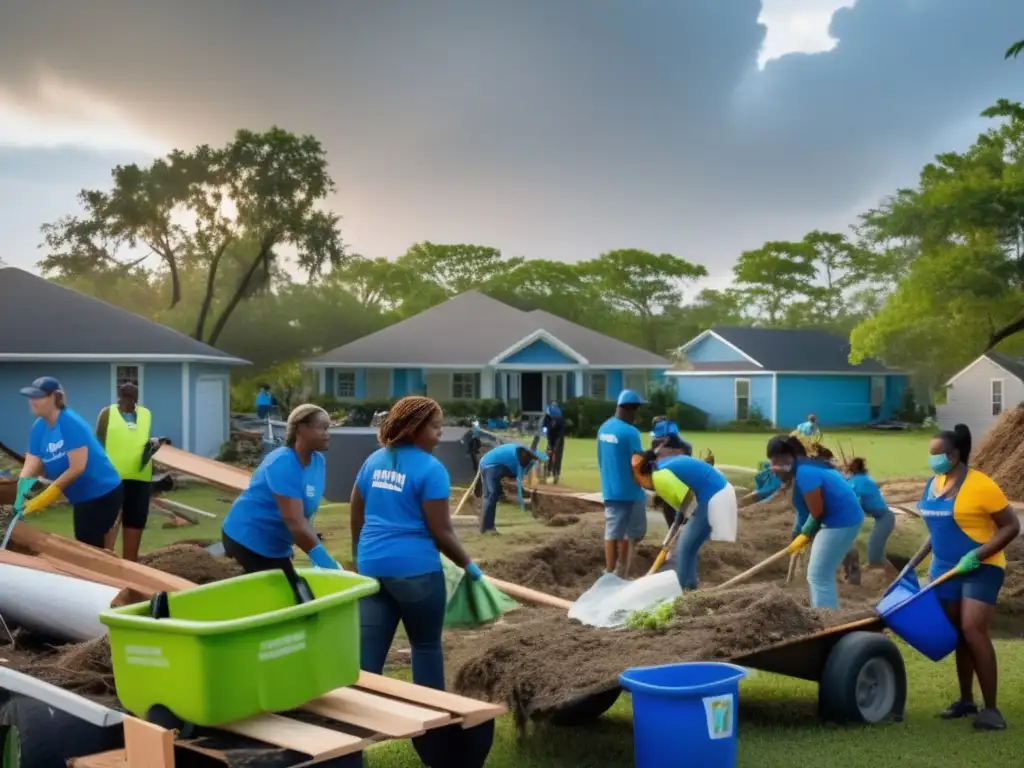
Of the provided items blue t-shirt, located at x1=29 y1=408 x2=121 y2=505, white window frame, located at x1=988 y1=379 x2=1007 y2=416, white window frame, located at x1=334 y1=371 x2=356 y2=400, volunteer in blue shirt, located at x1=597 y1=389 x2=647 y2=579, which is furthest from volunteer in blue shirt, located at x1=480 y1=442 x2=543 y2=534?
white window frame, located at x1=988 y1=379 x2=1007 y2=416

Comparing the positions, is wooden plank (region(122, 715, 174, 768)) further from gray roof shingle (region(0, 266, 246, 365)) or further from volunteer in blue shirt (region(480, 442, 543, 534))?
gray roof shingle (region(0, 266, 246, 365))

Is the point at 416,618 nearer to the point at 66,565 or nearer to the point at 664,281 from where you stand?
the point at 66,565

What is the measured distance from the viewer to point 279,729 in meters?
3.90

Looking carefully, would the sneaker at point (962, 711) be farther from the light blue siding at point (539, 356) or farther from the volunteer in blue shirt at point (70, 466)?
the light blue siding at point (539, 356)

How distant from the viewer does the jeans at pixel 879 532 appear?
36.1 ft

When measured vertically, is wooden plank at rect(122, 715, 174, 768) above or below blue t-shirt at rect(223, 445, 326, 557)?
below

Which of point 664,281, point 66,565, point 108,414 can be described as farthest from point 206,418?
point 664,281

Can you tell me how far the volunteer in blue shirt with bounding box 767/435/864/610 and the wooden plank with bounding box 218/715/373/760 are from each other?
14.8 ft

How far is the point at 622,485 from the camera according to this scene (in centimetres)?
1021

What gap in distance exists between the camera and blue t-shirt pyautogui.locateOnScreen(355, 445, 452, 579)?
5.07 meters

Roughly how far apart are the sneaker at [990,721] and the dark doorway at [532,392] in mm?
36017

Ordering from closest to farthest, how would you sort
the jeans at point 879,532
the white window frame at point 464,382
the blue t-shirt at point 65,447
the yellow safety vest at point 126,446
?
the blue t-shirt at point 65,447
the yellow safety vest at point 126,446
the jeans at point 879,532
the white window frame at point 464,382

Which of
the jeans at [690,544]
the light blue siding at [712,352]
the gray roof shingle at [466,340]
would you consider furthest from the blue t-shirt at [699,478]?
the light blue siding at [712,352]

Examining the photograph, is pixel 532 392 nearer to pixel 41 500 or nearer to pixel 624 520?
pixel 624 520
